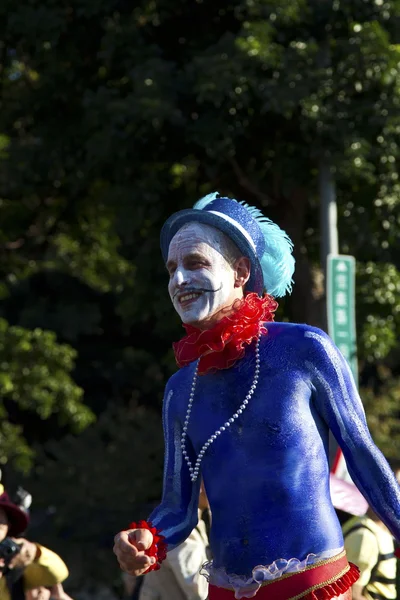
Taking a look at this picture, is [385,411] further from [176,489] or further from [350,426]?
[350,426]

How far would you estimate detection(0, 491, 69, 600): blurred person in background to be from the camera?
694 centimetres

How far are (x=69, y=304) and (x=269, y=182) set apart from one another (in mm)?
5138

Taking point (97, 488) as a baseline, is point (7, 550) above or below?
above

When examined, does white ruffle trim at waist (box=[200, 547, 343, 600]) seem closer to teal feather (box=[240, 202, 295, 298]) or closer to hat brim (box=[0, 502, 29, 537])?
teal feather (box=[240, 202, 295, 298])

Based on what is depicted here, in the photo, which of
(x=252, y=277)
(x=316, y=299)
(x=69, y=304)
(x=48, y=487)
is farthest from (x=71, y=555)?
(x=252, y=277)

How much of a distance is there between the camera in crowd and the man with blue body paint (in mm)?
2824

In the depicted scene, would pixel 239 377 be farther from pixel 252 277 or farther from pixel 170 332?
pixel 170 332

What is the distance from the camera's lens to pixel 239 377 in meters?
4.14

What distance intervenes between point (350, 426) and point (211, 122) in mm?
8170

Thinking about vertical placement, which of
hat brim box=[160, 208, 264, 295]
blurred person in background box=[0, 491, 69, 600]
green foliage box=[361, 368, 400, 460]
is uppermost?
hat brim box=[160, 208, 264, 295]

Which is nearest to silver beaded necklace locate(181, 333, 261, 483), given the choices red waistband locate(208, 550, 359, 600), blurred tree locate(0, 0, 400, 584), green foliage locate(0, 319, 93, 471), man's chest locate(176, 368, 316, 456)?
man's chest locate(176, 368, 316, 456)

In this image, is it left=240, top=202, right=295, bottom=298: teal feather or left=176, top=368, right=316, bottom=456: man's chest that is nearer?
left=176, top=368, right=316, bottom=456: man's chest

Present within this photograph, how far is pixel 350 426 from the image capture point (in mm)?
4051

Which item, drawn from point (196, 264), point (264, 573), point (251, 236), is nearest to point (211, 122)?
point (251, 236)
